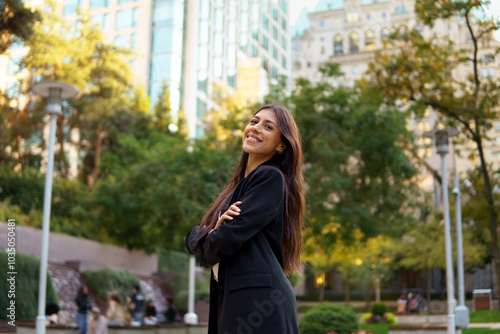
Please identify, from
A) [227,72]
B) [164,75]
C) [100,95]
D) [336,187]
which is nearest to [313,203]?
[336,187]

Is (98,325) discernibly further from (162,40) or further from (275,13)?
(275,13)

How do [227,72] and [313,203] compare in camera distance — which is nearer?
[313,203]

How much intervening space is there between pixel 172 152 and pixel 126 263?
10140 mm

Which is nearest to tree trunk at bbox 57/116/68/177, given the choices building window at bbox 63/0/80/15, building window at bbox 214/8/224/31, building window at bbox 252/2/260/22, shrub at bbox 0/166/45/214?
shrub at bbox 0/166/45/214

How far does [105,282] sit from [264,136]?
2190 cm

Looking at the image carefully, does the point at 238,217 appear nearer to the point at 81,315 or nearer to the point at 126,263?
the point at 81,315

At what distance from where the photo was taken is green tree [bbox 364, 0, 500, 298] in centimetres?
1442

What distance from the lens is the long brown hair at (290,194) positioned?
294 centimetres

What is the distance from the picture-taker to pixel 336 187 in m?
17.4

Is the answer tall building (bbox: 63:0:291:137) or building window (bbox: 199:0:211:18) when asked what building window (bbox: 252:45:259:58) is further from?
building window (bbox: 199:0:211:18)

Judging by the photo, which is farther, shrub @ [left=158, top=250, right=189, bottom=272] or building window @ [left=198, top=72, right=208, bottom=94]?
building window @ [left=198, top=72, right=208, bottom=94]

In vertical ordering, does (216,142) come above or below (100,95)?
below

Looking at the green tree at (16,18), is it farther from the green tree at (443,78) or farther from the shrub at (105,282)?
the shrub at (105,282)

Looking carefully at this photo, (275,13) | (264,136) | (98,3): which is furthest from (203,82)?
(264,136)
